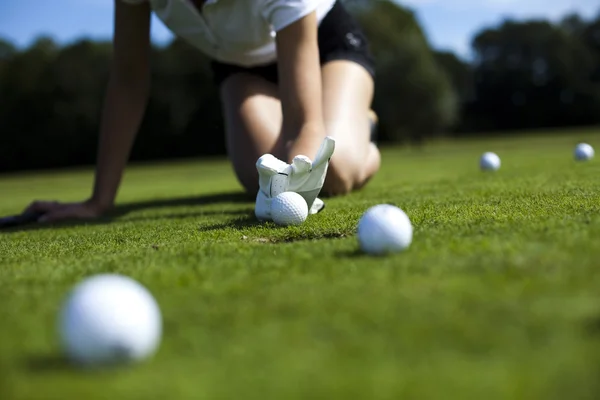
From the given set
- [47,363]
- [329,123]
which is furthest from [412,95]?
[47,363]

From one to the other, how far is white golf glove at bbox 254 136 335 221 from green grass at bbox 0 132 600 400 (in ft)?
1.49

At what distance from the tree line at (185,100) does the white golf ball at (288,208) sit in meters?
29.5

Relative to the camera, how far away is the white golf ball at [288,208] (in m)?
3.60

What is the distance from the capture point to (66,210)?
5.38 meters

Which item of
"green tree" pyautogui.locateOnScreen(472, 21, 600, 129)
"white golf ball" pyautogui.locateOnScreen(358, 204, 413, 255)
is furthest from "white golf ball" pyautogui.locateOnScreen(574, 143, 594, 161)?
"green tree" pyautogui.locateOnScreen(472, 21, 600, 129)

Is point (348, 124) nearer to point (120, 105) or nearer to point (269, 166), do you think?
point (120, 105)

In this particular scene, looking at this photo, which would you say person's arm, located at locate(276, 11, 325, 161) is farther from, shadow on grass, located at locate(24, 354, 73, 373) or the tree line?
the tree line

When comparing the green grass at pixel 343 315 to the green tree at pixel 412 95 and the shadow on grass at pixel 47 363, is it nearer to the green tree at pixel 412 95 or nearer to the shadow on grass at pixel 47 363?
the shadow on grass at pixel 47 363

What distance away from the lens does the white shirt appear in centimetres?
527

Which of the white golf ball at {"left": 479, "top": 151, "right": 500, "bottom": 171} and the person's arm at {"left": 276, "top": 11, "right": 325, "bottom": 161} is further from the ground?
the person's arm at {"left": 276, "top": 11, "right": 325, "bottom": 161}

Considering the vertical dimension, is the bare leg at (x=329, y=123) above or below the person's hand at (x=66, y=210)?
above

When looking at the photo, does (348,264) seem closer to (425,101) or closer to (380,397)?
(380,397)

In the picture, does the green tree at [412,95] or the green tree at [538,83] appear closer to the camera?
the green tree at [412,95]

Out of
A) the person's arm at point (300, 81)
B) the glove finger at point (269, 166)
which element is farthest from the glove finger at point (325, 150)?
the person's arm at point (300, 81)
